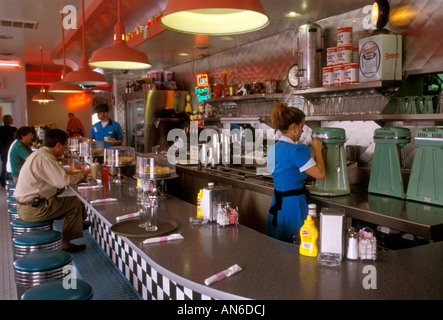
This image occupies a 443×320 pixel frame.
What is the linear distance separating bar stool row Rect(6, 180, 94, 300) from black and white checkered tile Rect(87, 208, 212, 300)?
44 cm

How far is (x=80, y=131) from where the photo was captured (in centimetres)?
1580

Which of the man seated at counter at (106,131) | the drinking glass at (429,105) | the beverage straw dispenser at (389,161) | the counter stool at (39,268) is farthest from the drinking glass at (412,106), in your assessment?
the man seated at counter at (106,131)

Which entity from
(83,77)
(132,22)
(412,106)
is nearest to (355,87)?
(412,106)

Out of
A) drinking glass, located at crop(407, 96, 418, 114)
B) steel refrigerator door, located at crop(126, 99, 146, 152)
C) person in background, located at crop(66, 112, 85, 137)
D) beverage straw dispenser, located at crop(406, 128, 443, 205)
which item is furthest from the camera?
Answer: person in background, located at crop(66, 112, 85, 137)

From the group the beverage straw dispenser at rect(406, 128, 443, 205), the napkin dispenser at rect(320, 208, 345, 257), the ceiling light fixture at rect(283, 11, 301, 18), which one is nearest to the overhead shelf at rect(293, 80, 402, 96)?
the beverage straw dispenser at rect(406, 128, 443, 205)

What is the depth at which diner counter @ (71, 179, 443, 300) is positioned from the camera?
5.00ft

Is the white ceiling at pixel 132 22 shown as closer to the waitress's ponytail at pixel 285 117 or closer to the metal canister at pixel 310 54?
the metal canister at pixel 310 54

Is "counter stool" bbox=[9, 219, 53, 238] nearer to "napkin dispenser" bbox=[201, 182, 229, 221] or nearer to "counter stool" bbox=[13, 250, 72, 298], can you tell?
"counter stool" bbox=[13, 250, 72, 298]

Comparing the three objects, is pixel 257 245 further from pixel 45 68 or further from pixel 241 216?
pixel 45 68

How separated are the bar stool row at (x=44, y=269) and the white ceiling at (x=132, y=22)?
3103mm

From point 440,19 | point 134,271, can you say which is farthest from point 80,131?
point 440,19

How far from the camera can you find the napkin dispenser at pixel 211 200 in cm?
258

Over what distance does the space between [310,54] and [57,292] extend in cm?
372
